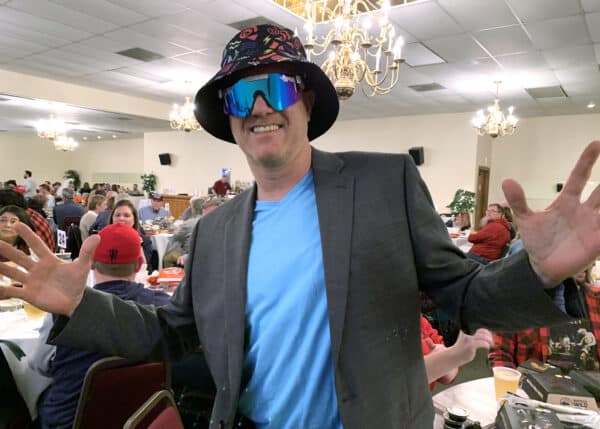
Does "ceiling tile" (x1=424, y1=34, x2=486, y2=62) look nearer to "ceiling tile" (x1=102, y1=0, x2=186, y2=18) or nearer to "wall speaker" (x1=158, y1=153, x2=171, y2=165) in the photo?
"ceiling tile" (x1=102, y1=0, x2=186, y2=18)

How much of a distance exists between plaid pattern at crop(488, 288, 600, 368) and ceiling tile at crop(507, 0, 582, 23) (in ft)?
10.2

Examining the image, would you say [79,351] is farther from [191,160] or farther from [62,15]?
[191,160]

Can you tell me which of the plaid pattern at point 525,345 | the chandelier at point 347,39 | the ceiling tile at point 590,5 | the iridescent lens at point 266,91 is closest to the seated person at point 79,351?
the iridescent lens at point 266,91

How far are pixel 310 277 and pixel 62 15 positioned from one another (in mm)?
5188

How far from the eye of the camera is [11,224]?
3.38 m

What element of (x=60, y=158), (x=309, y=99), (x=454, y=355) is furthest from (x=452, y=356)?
(x=60, y=158)

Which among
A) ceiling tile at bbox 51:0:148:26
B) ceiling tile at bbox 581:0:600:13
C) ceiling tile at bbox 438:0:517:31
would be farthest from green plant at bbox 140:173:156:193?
ceiling tile at bbox 581:0:600:13

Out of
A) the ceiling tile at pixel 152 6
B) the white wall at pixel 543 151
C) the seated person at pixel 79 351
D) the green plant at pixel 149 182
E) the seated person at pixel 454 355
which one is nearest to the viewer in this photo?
the seated person at pixel 454 355

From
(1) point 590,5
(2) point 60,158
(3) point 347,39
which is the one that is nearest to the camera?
(3) point 347,39

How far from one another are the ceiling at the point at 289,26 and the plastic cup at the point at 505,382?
3.71 metres

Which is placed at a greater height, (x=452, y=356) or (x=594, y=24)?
(x=594, y=24)

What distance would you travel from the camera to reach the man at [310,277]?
80 cm

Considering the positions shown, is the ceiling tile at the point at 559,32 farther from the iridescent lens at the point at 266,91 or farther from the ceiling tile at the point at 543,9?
the iridescent lens at the point at 266,91

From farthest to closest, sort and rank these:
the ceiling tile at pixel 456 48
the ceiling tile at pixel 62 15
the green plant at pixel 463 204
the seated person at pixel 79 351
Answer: the green plant at pixel 463 204 < the ceiling tile at pixel 456 48 < the ceiling tile at pixel 62 15 < the seated person at pixel 79 351
